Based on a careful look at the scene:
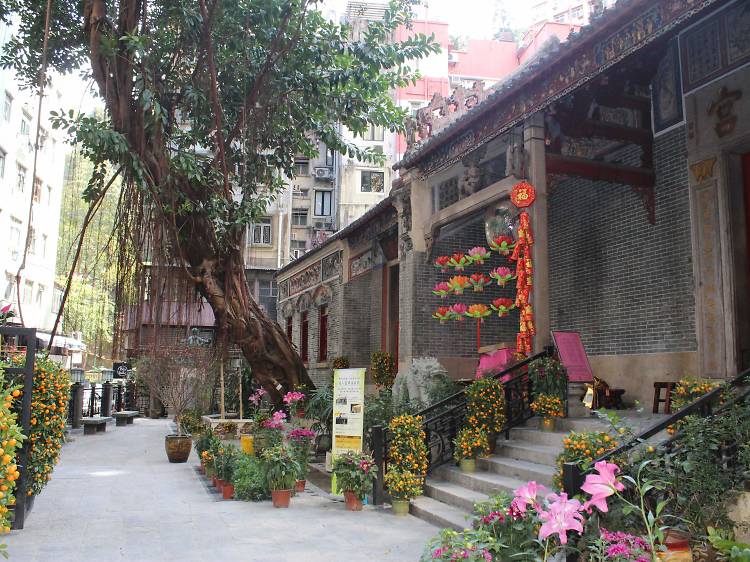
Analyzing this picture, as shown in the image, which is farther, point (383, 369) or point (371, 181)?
point (371, 181)

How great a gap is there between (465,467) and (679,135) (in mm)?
5579

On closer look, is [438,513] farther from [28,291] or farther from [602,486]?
[28,291]

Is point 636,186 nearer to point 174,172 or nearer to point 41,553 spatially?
point 174,172

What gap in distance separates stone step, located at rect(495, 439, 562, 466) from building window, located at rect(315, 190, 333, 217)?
2662cm

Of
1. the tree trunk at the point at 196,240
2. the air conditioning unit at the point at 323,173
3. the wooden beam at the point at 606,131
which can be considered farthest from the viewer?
the air conditioning unit at the point at 323,173

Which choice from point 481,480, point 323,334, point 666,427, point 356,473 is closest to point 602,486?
point 666,427

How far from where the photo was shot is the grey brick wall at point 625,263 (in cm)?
971

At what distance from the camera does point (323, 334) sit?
70.0 feet

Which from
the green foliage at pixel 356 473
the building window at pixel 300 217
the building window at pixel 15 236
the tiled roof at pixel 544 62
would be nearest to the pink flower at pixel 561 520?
→ the green foliage at pixel 356 473

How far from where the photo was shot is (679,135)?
31.9ft

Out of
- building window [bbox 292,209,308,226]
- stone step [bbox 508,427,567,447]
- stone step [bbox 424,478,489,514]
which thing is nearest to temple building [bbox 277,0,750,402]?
stone step [bbox 508,427,567,447]

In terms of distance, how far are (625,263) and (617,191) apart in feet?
3.98

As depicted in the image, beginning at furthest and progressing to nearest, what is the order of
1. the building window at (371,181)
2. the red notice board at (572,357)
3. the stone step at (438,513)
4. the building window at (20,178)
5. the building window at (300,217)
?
the building window at (300,217), the building window at (371,181), the building window at (20,178), the red notice board at (572,357), the stone step at (438,513)

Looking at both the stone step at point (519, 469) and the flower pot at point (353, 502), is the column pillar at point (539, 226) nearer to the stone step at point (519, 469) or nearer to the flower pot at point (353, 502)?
the stone step at point (519, 469)
